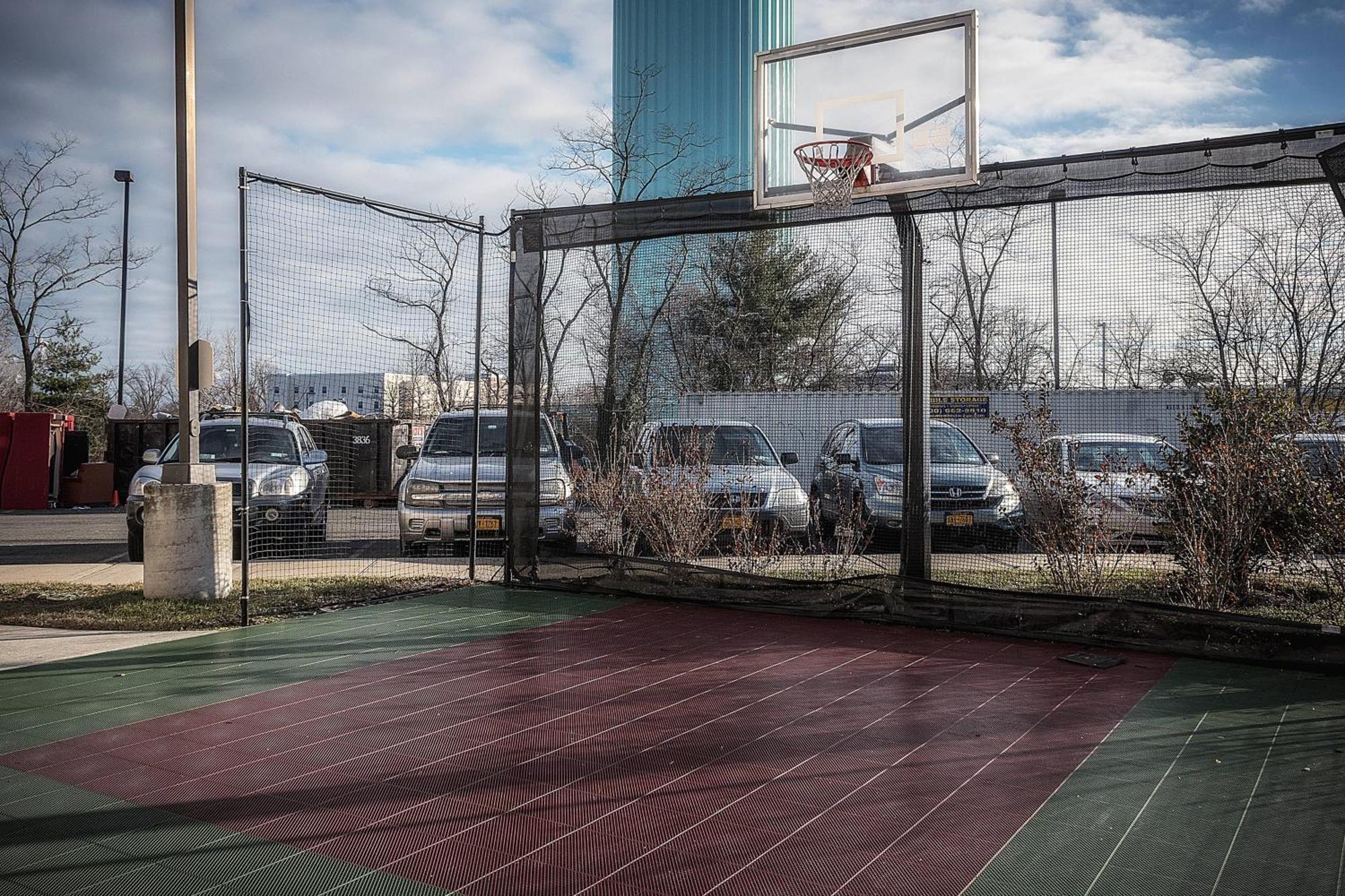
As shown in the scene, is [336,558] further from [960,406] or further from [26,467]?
[26,467]

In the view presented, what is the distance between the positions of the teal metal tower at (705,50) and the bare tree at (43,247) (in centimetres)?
1421

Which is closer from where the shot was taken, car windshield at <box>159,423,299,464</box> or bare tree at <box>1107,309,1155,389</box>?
bare tree at <box>1107,309,1155,389</box>

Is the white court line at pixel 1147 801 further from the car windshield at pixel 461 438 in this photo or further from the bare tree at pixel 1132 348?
the car windshield at pixel 461 438

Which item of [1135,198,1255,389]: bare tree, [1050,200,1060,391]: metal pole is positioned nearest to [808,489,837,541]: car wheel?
[1050,200,1060,391]: metal pole

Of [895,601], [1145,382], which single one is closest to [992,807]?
[895,601]

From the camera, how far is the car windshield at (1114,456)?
734cm

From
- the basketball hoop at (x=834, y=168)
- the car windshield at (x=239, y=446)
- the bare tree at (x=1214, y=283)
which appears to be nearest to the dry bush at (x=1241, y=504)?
the bare tree at (x=1214, y=283)

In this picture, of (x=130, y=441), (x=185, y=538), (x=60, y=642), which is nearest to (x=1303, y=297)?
(x=185, y=538)

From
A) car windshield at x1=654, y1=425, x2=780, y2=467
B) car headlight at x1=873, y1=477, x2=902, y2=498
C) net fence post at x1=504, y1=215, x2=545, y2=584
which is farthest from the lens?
car windshield at x1=654, y1=425, x2=780, y2=467

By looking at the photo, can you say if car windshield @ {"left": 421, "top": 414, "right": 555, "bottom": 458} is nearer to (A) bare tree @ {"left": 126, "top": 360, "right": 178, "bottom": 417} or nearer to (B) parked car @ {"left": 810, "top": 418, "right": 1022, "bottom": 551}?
(B) parked car @ {"left": 810, "top": 418, "right": 1022, "bottom": 551}

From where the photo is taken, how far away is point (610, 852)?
3.11 m

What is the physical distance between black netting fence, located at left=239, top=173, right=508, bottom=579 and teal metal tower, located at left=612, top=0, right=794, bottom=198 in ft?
43.3

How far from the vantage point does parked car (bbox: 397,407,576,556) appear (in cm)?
895

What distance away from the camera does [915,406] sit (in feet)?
23.3
